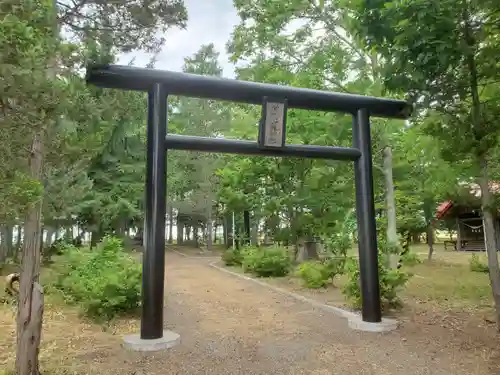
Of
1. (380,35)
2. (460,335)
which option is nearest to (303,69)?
(380,35)

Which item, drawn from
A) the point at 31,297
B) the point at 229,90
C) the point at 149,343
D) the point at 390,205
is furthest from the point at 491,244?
the point at 31,297

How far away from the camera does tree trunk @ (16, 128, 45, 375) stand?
3.75 metres

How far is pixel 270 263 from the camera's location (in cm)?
1328

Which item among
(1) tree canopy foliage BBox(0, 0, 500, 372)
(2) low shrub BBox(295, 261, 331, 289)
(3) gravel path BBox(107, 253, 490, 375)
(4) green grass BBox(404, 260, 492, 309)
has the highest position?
(1) tree canopy foliage BBox(0, 0, 500, 372)

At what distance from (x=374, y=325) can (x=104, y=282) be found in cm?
457

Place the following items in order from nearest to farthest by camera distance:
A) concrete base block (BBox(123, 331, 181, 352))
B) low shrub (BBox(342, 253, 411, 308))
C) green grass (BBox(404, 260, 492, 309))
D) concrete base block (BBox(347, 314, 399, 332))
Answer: concrete base block (BBox(123, 331, 181, 352))
concrete base block (BBox(347, 314, 399, 332))
low shrub (BBox(342, 253, 411, 308))
green grass (BBox(404, 260, 492, 309))

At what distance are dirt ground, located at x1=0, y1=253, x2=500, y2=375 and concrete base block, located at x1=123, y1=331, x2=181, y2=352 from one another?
0.13m

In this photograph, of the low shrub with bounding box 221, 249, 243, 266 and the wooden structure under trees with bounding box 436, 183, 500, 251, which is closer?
the low shrub with bounding box 221, 249, 243, 266

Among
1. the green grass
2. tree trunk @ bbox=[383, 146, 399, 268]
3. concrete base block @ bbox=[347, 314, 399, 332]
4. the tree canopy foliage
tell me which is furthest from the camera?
tree trunk @ bbox=[383, 146, 399, 268]

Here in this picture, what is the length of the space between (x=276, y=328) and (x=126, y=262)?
3.43 meters

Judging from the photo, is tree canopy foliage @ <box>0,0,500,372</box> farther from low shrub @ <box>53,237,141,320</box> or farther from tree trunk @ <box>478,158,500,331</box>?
low shrub @ <box>53,237,141,320</box>

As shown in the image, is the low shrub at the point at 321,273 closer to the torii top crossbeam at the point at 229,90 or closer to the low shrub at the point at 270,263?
the low shrub at the point at 270,263

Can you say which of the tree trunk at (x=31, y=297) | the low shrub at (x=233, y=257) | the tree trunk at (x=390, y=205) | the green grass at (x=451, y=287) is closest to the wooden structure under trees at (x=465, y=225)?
the green grass at (x=451, y=287)

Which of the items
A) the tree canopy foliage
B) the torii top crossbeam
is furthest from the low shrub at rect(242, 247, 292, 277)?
the torii top crossbeam
